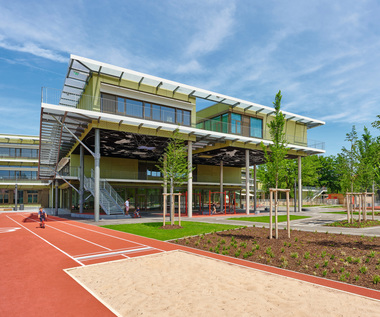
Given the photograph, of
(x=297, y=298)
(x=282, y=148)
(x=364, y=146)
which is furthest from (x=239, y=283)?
(x=364, y=146)

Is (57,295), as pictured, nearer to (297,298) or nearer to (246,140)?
(297,298)

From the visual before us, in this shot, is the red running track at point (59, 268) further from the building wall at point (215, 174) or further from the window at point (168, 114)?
the building wall at point (215, 174)

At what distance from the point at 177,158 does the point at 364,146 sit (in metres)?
15.6

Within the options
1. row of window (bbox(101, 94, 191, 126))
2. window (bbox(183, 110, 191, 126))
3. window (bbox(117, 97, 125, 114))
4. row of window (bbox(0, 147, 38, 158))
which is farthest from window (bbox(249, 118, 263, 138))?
row of window (bbox(0, 147, 38, 158))

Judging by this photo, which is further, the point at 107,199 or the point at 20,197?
the point at 20,197

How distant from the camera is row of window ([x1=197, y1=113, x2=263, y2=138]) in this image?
106 feet

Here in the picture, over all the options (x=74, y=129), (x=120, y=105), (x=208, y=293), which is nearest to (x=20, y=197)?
(x=74, y=129)

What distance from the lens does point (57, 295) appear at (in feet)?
22.1

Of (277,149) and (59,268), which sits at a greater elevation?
(277,149)

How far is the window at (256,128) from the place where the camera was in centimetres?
3456

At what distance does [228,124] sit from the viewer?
31.9 metres

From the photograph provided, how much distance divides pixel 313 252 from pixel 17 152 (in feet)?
223

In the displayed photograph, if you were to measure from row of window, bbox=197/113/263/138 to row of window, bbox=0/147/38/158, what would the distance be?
158ft

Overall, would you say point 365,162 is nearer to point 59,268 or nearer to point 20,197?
point 59,268
